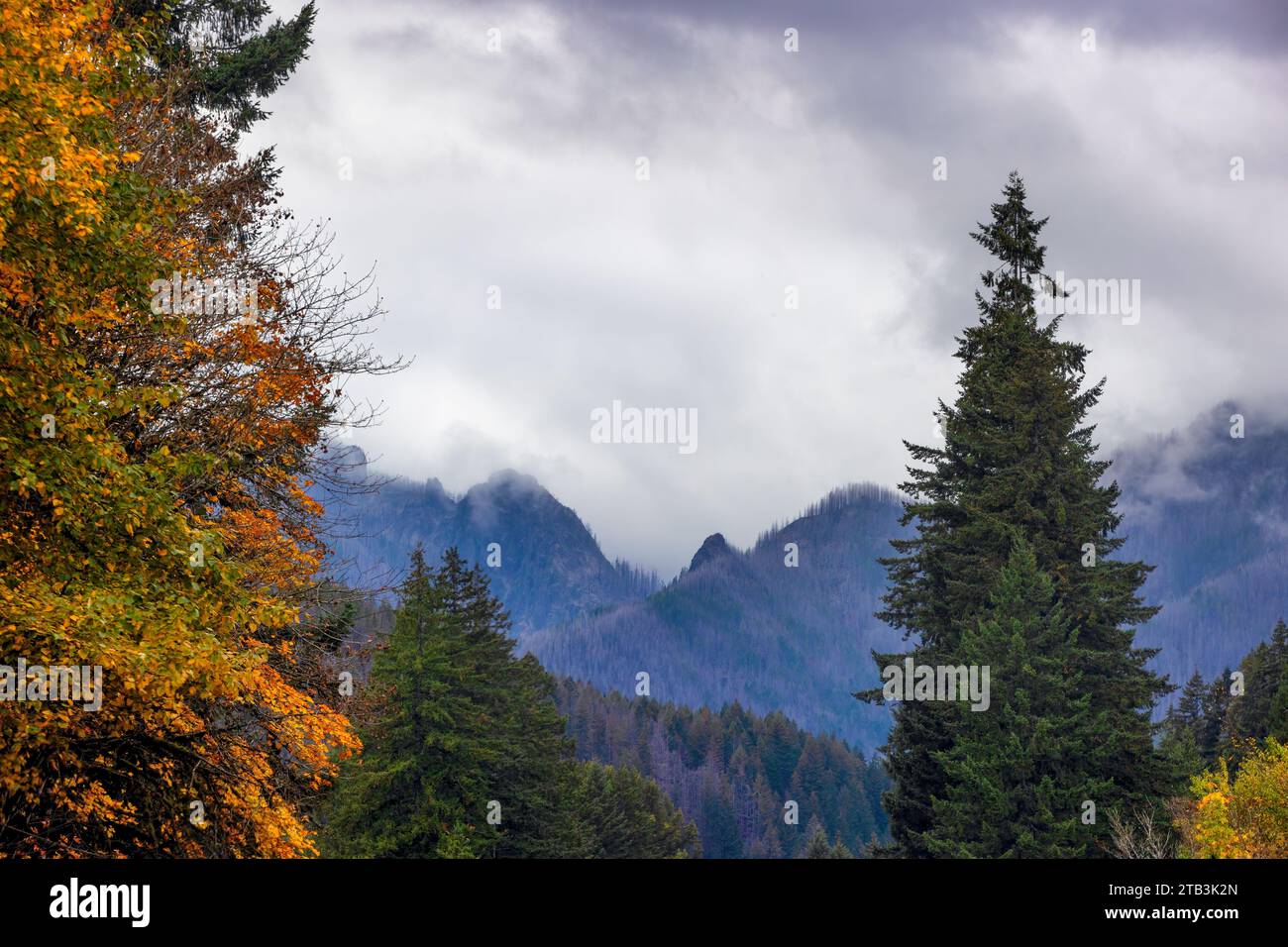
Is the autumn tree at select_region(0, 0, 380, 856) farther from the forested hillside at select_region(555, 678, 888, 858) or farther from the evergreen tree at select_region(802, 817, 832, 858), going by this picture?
the forested hillside at select_region(555, 678, 888, 858)

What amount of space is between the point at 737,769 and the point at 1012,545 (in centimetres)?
12515

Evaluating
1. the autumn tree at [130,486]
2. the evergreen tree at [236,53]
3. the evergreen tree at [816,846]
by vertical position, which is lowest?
the evergreen tree at [816,846]

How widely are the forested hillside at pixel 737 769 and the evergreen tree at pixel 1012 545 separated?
97051 mm

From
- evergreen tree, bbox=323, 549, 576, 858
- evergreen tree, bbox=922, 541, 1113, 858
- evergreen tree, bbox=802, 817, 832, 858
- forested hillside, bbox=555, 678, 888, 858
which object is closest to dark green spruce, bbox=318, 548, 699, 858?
evergreen tree, bbox=323, 549, 576, 858

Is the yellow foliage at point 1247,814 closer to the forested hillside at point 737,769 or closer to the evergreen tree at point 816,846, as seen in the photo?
the evergreen tree at point 816,846

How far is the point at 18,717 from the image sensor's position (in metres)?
10.9

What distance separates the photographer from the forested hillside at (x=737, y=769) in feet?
469

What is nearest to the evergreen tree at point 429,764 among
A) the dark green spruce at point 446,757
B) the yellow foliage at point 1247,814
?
the dark green spruce at point 446,757

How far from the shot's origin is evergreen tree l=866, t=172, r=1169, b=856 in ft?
123

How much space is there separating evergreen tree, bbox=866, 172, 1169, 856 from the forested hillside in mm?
97051

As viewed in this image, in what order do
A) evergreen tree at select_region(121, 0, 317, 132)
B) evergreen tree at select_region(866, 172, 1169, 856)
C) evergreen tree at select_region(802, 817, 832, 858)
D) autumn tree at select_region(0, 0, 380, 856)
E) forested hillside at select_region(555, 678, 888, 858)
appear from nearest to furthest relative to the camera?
autumn tree at select_region(0, 0, 380, 856) < evergreen tree at select_region(121, 0, 317, 132) < evergreen tree at select_region(866, 172, 1169, 856) < evergreen tree at select_region(802, 817, 832, 858) < forested hillside at select_region(555, 678, 888, 858)
